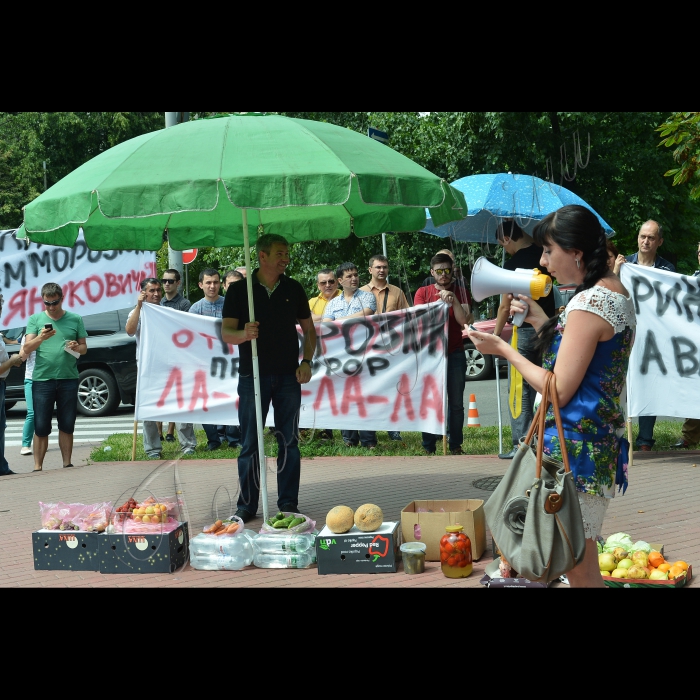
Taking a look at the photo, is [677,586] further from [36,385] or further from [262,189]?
[36,385]

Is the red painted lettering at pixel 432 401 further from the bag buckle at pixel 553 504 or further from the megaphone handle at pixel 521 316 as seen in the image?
the bag buckle at pixel 553 504

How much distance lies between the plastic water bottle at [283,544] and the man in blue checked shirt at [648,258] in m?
4.65

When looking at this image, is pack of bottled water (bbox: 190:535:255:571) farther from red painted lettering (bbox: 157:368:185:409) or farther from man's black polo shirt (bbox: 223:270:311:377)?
red painted lettering (bbox: 157:368:185:409)

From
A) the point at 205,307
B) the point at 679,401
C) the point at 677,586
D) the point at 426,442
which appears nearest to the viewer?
the point at 677,586

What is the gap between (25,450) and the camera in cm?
1107

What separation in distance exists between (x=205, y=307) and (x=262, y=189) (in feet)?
17.4

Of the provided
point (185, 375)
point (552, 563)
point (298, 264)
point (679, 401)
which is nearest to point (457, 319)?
point (679, 401)

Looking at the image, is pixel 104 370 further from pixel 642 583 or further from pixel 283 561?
pixel 642 583

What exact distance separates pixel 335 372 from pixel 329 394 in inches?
9.5

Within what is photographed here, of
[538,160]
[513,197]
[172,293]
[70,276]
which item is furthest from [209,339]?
[538,160]

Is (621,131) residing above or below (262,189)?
above

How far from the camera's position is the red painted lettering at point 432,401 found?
905 cm

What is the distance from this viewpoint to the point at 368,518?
215 inches

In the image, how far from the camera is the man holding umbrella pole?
6.35 meters
